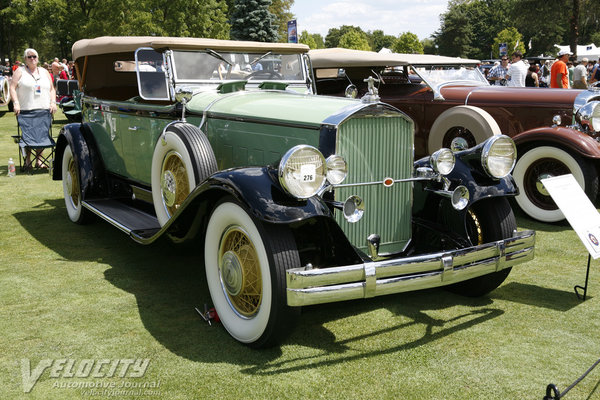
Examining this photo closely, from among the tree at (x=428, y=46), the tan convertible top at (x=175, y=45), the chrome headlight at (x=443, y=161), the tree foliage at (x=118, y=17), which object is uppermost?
the tree at (x=428, y=46)

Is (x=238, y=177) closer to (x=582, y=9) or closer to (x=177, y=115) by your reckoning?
(x=177, y=115)

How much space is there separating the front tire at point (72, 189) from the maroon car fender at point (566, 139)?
4.77 meters

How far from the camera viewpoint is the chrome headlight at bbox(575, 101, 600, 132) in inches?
240

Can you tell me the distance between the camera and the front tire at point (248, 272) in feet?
9.17

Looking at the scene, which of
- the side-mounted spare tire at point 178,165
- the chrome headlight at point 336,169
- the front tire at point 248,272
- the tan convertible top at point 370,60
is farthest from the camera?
the tan convertible top at point 370,60

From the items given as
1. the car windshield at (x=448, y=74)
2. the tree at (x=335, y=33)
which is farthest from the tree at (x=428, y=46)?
the car windshield at (x=448, y=74)

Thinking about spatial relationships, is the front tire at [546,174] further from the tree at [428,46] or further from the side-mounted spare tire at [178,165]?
the tree at [428,46]

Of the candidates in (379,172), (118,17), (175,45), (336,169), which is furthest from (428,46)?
(336,169)

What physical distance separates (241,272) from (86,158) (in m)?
3.11

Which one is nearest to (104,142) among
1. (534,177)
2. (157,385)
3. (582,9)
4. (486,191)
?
(157,385)

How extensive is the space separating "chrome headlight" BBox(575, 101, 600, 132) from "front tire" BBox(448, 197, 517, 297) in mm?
3244

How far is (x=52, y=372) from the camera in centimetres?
282

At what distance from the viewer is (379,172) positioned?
3.43 m

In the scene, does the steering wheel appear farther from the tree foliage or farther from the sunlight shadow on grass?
the tree foliage
